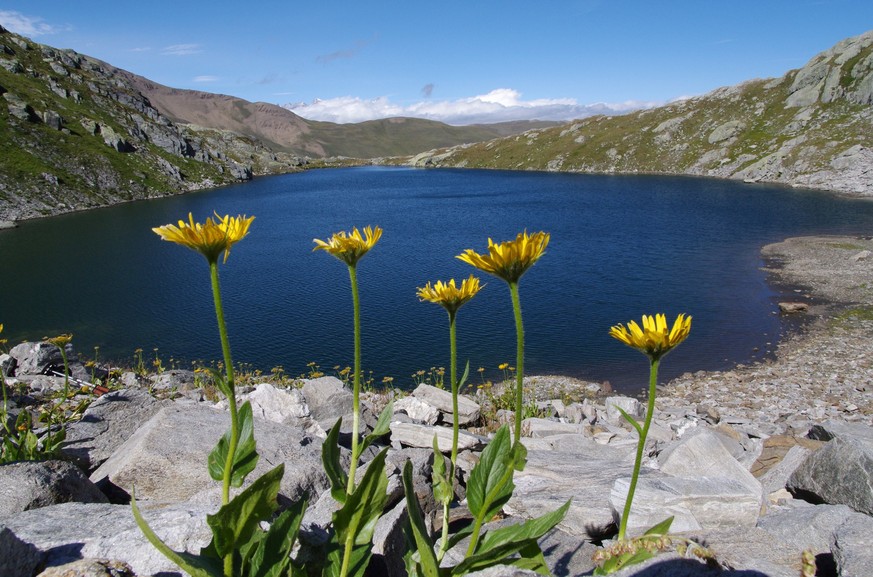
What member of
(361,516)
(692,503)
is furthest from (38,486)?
(692,503)

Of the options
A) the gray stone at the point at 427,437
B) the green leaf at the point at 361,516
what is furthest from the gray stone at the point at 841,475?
the green leaf at the point at 361,516

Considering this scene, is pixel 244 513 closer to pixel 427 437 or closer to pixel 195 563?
pixel 195 563

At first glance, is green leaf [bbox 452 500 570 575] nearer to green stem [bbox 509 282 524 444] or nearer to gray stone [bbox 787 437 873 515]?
green stem [bbox 509 282 524 444]

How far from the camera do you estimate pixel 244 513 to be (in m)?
2.88

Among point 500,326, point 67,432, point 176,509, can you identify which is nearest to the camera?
point 176,509

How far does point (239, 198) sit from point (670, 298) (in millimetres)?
83678

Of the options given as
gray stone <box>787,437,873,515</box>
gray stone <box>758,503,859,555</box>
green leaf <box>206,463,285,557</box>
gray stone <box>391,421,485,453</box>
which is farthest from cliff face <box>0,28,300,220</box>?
gray stone <box>758,503,859,555</box>

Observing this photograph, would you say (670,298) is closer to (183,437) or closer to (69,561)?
(183,437)

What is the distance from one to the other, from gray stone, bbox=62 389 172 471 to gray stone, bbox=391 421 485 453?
3.94m

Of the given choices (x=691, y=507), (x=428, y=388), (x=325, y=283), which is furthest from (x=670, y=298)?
(x=691, y=507)

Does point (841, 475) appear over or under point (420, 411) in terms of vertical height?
A: over

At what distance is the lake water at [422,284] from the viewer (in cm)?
2738

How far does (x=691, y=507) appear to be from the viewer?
542 centimetres

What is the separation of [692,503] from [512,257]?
3.78 m
